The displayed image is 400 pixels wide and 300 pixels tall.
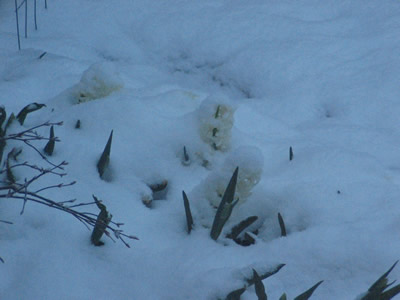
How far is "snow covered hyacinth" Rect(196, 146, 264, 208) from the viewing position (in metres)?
1.23

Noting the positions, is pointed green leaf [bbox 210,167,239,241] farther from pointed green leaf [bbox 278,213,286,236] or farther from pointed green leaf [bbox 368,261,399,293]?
pointed green leaf [bbox 368,261,399,293]

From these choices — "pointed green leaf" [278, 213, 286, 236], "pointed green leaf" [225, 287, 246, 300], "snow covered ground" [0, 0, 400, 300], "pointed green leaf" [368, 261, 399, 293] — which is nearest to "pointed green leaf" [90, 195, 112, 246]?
"snow covered ground" [0, 0, 400, 300]

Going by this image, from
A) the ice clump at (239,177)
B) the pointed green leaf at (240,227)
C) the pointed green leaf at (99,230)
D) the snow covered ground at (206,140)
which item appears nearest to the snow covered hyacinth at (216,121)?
the snow covered ground at (206,140)

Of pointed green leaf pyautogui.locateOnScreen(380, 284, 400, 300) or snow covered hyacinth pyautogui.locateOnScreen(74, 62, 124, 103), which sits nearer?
pointed green leaf pyautogui.locateOnScreen(380, 284, 400, 300)

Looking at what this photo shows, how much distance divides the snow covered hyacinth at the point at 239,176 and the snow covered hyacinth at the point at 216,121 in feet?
0.70

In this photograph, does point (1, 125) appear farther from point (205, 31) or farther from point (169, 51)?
point (205, 31)

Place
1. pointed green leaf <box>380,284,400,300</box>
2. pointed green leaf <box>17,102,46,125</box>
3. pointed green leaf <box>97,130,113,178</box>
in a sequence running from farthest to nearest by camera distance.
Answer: pointed green leaf <box>17,102,46,125</box> < pointed green leaf <box>97,130,113,178</box> < pointed green leaf <box>380,284,400,300</box>

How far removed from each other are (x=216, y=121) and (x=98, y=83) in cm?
47

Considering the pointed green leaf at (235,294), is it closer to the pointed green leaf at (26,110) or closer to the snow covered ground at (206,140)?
the snow covered ground at (206,140)

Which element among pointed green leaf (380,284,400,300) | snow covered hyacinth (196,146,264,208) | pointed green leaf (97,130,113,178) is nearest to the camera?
pointed green leaf (380,284,400,300)

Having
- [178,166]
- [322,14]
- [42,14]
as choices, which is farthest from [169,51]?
[178,166]

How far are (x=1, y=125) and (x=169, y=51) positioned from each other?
1.19 m

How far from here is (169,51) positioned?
2.47 meters

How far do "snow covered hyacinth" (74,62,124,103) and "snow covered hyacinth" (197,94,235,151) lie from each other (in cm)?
34
